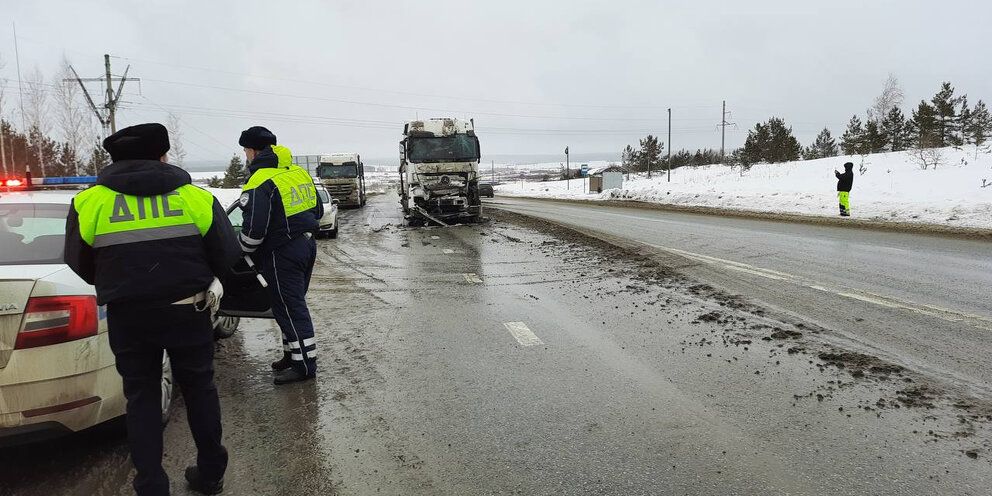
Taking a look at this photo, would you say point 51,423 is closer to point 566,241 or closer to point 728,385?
point 728,385

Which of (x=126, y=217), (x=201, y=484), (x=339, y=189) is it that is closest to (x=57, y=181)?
(x=126, y=217)

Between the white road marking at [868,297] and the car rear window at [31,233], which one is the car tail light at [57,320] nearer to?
the car rear window at [31,233]

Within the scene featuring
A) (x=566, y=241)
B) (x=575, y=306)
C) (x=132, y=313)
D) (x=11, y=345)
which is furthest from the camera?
(x=566, y=241)

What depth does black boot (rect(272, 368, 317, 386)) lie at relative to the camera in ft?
13.9

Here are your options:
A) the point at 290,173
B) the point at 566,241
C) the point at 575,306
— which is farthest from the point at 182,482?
the point at 566,241

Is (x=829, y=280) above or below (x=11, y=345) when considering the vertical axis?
below

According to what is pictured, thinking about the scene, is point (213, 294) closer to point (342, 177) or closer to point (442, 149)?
point (442, 149)

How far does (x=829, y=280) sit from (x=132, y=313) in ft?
25.2

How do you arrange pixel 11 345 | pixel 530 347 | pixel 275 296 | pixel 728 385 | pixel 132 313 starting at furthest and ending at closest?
1. pixel 530 347
2. pixel 275 296
3. pixel 728 385
4. pixel 11 345
5. pixel 132 313

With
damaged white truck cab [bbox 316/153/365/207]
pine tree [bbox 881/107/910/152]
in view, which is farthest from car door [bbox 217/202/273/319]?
pine tree [bbox 881/107/910/152]

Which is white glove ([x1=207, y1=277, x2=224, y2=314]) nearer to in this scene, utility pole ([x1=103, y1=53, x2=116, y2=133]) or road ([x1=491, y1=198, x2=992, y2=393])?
road ([x1=491, y1=198, x2=992, y2=393])

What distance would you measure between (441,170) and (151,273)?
14.4 metres

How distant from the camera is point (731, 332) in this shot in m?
5.22

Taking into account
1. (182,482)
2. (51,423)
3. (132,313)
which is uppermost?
(132,313)
